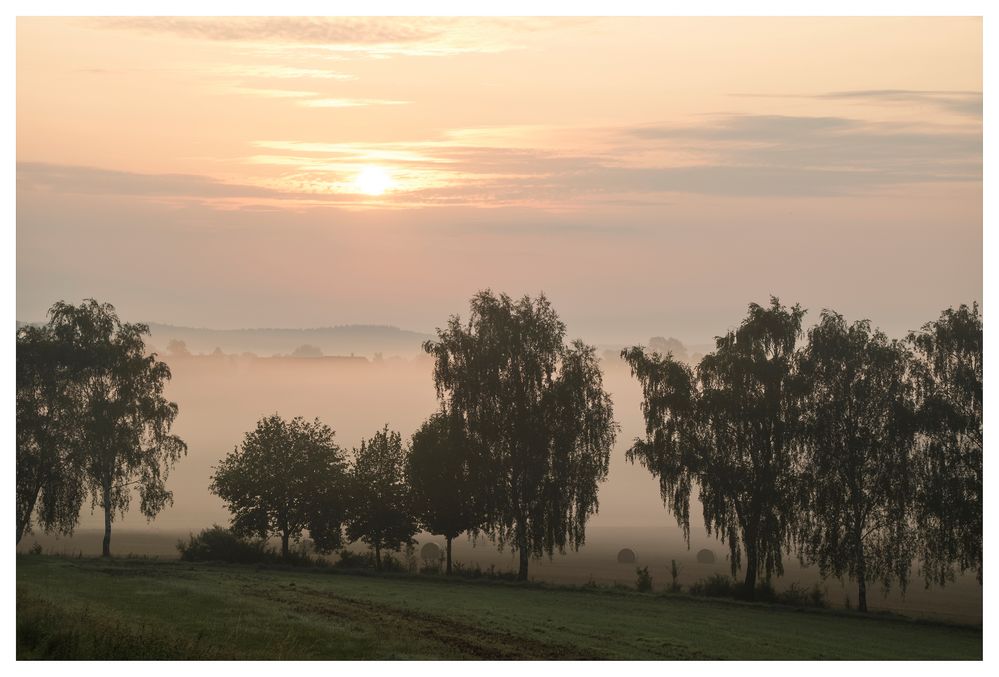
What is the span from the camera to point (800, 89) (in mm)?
45281

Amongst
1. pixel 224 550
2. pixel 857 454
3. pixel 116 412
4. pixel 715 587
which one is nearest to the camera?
pixel 857 454

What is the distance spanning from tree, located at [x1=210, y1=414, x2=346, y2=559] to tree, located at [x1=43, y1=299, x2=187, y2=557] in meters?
3.69

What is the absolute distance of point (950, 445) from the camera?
2036 inches

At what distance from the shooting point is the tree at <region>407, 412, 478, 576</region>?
6272cm

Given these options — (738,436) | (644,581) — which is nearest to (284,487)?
(644,581)

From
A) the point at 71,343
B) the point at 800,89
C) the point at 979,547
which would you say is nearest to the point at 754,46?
the point at 800,89

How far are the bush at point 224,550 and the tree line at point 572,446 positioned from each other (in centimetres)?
236

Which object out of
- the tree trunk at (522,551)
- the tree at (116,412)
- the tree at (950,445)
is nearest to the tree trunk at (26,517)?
the tree at (116,412)

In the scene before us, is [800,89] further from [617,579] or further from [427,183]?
[617,579]

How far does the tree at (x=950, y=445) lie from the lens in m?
50.4

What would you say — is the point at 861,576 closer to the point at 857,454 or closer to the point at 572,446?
the point at 857,454

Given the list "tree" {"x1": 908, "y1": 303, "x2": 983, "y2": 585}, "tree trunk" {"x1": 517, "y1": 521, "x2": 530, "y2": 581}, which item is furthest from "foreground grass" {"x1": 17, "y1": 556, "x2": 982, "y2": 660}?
"tree" {"x1": 908, "y1": 303, "x2": 983, "y2": 585}

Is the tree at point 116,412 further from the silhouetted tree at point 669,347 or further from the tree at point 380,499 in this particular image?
the silhouetted tree at point 669,347

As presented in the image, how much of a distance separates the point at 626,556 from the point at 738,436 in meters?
31.7
